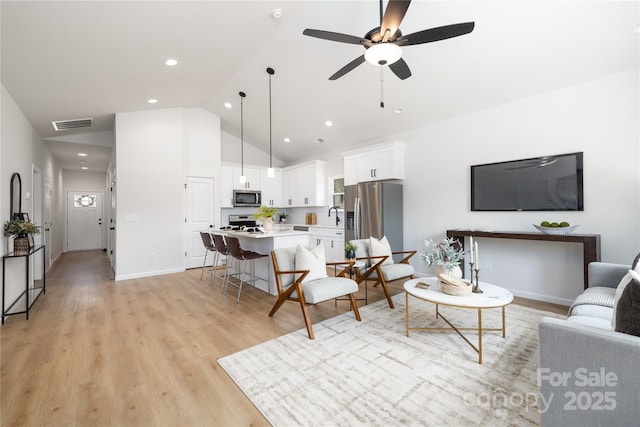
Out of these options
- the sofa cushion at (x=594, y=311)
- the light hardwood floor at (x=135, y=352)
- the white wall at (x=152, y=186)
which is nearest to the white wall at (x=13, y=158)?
the light hardwood floor at (x=135, y=352)

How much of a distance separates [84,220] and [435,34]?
11.4 metres

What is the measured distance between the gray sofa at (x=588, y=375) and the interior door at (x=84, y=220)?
1180 centimetres

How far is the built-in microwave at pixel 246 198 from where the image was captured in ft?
22.4

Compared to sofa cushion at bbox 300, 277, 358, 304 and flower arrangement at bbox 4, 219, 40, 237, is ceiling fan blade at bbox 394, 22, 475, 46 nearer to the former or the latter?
sofa cushion at bbox 300, 277, 358, 304

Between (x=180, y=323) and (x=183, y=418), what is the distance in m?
1.58

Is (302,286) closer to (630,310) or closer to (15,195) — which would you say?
(630,310)

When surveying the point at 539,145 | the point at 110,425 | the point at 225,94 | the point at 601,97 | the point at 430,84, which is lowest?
the point at 110,425

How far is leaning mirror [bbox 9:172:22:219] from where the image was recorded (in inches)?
136

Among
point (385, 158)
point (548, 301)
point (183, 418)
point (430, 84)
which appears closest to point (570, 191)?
point (548, 301)

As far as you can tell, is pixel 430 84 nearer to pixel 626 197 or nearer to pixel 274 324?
pixel 626 197

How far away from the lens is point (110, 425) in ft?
5.29

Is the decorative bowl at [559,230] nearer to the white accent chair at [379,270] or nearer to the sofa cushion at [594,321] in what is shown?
the white accent chair at [379,270]

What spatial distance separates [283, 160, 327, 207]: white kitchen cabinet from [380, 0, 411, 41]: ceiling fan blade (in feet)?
15.9

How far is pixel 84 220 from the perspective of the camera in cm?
938
